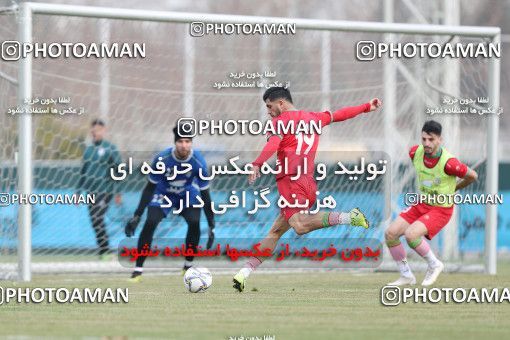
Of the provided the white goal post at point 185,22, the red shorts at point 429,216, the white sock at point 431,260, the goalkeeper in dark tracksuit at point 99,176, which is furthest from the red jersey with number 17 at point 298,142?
the goalkeeper in dark tracksuit at point 99,176

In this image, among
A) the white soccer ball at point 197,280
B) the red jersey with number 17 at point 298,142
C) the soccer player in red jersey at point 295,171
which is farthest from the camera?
the red jersey with number 17 at point 298,142

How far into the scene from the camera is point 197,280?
1244cm

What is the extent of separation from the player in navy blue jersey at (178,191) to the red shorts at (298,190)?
5.32 ft

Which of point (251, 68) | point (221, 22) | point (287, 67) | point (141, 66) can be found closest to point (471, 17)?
point (251, 68)

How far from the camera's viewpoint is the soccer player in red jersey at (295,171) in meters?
12.7

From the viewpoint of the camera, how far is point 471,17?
36.8 meters

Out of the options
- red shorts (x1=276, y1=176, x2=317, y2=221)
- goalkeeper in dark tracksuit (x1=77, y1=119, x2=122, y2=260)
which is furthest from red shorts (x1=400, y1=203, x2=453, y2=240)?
goalkeeper in dark tracksuit (x1=77, y1=119, x2=122, y2=260)

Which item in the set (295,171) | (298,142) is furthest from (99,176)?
(298,142)

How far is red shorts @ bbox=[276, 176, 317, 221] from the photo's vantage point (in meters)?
13.0

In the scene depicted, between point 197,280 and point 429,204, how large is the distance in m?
3.12

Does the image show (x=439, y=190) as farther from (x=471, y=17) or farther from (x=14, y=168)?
(x=471, y=17)

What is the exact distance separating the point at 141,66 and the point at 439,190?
6405 millimetres

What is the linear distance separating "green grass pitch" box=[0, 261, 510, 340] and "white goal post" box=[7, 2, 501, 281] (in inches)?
35.5

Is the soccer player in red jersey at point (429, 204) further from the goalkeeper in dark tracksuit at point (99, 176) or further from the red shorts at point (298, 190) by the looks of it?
the goalkeeper in dark tracksuit at point (99, 176)
